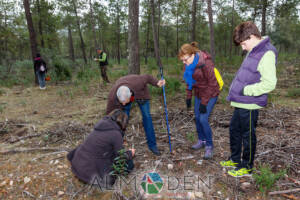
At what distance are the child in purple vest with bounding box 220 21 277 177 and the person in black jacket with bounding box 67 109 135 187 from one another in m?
1.58

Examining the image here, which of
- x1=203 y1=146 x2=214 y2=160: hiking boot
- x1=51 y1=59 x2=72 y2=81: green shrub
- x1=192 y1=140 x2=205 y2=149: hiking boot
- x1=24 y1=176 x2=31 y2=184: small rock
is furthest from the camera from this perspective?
x1=51 y1=59 x2=72 y2=81: green shrub

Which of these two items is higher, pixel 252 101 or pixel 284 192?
pixel 252 101

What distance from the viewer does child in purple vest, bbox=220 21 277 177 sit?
2.34m

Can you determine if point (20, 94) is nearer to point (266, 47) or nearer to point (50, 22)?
point (266, 47)

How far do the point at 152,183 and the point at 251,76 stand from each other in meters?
2.02

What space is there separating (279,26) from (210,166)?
3876cm

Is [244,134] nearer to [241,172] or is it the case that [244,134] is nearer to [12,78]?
[241,172]

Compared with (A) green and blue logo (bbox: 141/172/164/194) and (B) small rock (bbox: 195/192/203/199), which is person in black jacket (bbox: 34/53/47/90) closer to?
(A) green and blue logo (bbox: 141/172/164/194)

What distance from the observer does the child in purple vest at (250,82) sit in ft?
7.67

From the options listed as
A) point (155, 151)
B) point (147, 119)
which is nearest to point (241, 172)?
point (155, 151)

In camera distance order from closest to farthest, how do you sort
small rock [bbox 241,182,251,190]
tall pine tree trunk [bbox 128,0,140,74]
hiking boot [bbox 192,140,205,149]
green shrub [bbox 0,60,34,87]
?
small rock [bbox 241,182,251,190] → hiking boot [bbox 192,140,205,149] → tall pine tree trunk [bbox 128,0,140,74] → green shrub [bbox 0,60,34,87]

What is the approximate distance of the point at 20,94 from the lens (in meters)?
9.38

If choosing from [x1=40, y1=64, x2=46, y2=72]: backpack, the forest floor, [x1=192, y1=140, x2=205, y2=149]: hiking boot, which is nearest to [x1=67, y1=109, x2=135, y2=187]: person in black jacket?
the forest floor

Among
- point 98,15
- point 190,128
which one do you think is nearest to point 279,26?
point 98,15
